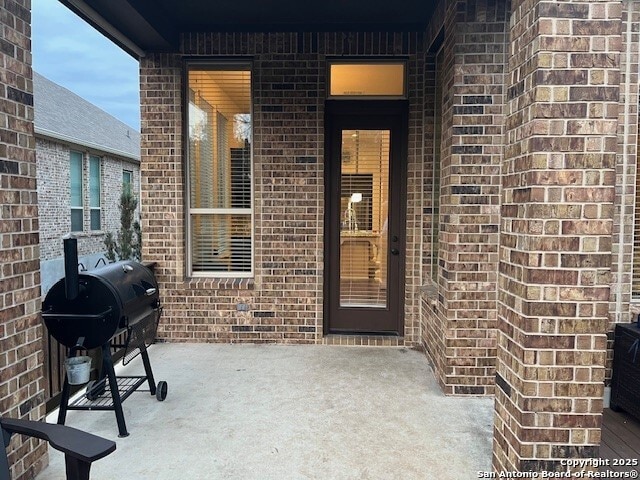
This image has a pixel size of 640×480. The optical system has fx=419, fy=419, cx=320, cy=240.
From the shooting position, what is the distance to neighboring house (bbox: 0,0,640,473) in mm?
3113

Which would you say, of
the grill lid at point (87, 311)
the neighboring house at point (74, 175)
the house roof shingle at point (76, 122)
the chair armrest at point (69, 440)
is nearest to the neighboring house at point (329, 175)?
the grill lid at point (87, 311)

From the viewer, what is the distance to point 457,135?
3221 mm

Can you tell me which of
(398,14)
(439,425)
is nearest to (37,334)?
(439,425)

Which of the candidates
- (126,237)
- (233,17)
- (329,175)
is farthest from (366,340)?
(126,237)

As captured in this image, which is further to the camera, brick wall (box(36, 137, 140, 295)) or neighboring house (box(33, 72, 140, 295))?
neighboring house (box(33, 72, 140, 295))

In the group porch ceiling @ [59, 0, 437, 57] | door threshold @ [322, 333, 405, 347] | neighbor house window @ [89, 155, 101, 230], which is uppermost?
porch ceiling @ [59, 0, 437, 57]

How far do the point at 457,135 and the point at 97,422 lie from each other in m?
3.34

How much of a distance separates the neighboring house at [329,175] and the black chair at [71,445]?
20.1 inches

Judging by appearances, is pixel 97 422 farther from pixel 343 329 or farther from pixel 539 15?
pixel 539 15

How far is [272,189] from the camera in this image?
4.53 meters

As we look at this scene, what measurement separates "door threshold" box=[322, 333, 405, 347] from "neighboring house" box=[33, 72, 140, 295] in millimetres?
7702

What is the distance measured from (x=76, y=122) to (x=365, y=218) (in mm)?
12762

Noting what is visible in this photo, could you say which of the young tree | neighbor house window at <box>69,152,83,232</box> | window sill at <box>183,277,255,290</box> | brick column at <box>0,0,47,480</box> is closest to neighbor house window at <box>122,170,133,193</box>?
neighbor house window at <box>69,152,83,232</box>

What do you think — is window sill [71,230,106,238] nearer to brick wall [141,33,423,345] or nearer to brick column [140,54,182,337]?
brick column [140,54,182,337]
